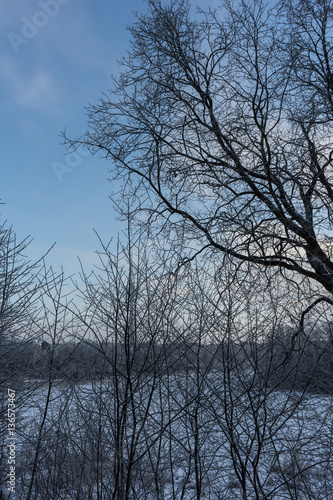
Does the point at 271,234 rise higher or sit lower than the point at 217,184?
lower

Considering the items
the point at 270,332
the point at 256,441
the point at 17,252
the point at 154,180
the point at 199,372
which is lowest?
the point at 256,441

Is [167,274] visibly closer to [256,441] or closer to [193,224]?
[256,441]

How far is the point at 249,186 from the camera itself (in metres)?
6.06

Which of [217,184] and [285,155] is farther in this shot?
[217,184]

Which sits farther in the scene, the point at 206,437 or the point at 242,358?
the point at 206,437

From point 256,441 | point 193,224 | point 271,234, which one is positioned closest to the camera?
point 256,441

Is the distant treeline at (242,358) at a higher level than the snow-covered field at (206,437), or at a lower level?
higher

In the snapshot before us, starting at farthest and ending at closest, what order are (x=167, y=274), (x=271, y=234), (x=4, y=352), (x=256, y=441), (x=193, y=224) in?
(x=193, y=224) < (x=4, y=352) < (x=271, y=234) < (x=167, y=274) < (x=256, y=441)

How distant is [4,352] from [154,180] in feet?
10.9

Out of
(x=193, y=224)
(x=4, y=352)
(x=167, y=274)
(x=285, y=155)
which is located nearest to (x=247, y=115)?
(x=285, y=155)

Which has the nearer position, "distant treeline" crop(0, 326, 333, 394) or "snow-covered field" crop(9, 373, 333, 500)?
"snow-covered field" crop(9, 373, 333, 500)

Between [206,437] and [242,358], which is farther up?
[242,358]

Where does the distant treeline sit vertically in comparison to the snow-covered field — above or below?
above

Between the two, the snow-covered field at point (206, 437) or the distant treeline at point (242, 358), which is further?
the distant treeline at point (242, 358)
